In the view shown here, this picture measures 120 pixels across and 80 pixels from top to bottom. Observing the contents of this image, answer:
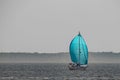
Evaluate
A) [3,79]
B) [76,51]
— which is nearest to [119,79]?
[3,79]

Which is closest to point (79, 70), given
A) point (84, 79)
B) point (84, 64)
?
point (84, 64)

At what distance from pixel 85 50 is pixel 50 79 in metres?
36.2

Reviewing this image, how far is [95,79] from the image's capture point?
123125 mm

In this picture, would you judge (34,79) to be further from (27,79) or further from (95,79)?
(95,79)

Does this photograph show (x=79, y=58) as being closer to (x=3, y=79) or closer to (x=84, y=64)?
(x=84, y=64)

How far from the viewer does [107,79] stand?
12319 cm

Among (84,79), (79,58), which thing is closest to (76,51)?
(79,58)

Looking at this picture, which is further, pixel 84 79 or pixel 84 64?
pixel 84 64

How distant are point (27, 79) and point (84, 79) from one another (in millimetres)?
11617

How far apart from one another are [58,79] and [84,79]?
223 inches

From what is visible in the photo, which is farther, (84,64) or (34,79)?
(84,64)

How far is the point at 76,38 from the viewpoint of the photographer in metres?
159

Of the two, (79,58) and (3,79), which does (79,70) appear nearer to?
(79,58)

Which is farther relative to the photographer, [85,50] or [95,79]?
[85,50]
